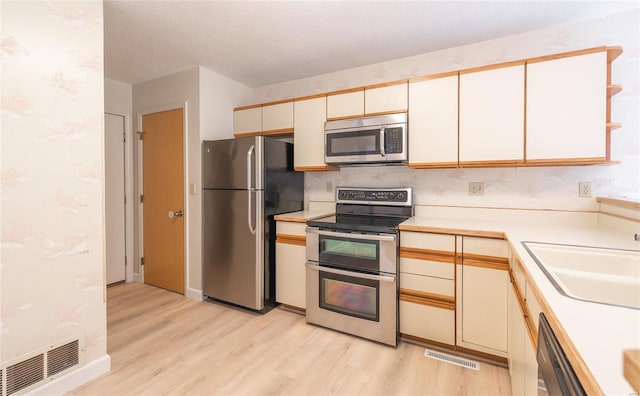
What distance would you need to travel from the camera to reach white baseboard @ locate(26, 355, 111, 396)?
164cm

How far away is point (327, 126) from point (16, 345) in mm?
2458

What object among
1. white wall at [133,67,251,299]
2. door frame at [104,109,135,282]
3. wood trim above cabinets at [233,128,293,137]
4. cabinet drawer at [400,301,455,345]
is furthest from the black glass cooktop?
door frame at [104,109,135,282]

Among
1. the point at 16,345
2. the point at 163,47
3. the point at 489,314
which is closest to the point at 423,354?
the point at 489,314

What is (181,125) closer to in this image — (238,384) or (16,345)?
(16,345)

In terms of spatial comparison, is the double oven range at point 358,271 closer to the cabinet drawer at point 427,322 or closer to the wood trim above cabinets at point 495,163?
the cabinet drawer at point 427,322

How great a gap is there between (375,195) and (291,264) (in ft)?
3.30

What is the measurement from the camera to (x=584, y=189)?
2143 millimetres

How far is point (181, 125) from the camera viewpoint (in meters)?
3.16

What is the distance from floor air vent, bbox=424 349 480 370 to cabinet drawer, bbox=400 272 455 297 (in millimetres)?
421

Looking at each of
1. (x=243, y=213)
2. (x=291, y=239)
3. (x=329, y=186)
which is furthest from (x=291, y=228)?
(x=329, y=186)

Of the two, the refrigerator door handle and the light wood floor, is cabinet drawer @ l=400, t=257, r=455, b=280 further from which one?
the refrigerator door handle

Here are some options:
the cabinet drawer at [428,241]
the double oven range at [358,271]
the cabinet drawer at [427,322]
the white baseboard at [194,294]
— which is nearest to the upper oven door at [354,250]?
the double oven range at [358,271]

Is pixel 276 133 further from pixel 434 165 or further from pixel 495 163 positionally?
pixel 495 163

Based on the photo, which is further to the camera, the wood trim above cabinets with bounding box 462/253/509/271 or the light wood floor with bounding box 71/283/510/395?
the wood trim above cabinets with bounding box 462/253/509/271
